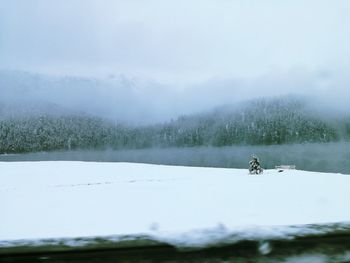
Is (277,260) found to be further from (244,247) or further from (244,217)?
(244,217)

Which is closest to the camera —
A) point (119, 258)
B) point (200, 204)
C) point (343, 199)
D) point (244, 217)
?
point (119, 258)

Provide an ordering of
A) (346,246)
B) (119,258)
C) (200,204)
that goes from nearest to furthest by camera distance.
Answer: (119,258), (346,246), (200,204)

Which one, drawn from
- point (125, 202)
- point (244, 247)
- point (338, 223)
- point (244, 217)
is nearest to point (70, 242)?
point (244, 247)

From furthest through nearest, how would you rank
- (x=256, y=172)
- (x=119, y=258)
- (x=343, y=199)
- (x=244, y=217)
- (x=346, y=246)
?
1. (x=256, y=172)
2. (x=343, y=199)
3. (x=244, y=217)
4. (x=346, y=246)
5. (x=119, y=258)

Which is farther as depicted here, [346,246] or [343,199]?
[343,199]

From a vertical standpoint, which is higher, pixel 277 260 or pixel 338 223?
pixel 338 223

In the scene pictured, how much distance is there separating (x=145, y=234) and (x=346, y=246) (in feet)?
4.58

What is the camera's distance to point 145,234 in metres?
2.73

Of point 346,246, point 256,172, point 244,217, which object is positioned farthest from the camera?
point 256,172

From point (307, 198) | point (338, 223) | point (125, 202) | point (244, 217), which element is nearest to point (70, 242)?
point (338, 223)

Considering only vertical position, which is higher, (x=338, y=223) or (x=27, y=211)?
(x=338, y=223)

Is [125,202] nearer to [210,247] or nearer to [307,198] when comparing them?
[307,198]

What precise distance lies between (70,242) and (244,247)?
115cm

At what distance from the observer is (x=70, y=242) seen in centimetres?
263
